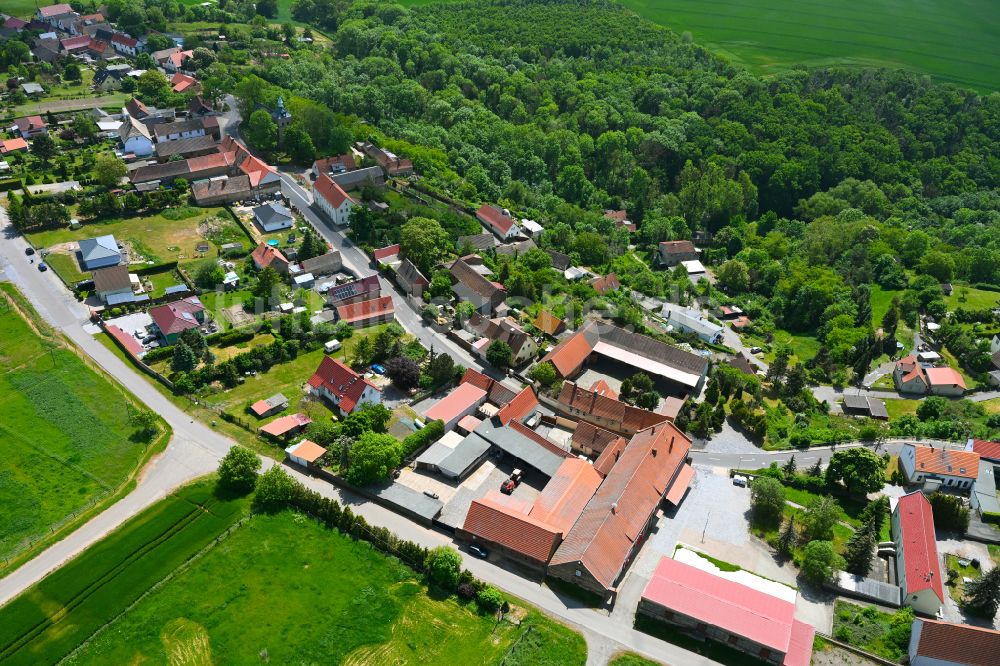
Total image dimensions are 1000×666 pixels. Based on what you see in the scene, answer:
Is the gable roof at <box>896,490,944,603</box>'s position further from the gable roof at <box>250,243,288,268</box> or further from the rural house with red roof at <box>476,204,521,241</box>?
the gable roof at <box>250,243,288,268</box>

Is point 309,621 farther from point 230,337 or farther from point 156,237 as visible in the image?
point 156,237

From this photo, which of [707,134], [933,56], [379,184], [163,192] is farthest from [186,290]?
[933,56]

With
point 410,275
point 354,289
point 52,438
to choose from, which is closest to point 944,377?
point 410,275

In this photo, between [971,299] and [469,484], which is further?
[971,299]

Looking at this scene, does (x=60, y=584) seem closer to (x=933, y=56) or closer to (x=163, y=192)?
(x=163, y=192)

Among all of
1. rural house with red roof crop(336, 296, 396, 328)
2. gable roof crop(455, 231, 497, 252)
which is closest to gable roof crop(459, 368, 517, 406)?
rural house with red roof crop(336, 296, 396, 328)

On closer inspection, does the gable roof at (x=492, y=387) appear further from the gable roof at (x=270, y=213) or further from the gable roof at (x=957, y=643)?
the gable roof at (x=270, y=213)
